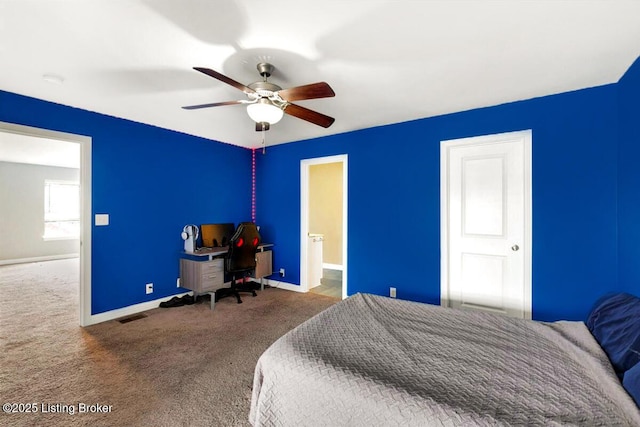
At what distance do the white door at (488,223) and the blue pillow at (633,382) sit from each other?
5.87 ft

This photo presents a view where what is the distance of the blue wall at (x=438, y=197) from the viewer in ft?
8.29

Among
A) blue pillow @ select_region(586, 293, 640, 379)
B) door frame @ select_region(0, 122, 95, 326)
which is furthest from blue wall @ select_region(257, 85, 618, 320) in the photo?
door frame @ select_region(0, 122, 95, 326)

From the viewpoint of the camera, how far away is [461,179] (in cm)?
316

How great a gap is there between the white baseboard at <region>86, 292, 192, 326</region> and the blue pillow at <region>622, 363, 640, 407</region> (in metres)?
4.32

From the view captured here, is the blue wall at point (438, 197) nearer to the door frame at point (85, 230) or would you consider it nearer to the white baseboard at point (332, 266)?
the white baseboard at point (332, 266)

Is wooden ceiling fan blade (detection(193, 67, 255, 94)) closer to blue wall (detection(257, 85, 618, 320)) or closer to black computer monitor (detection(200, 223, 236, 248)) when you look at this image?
blue wall (detection(257, 85, 618, 320))

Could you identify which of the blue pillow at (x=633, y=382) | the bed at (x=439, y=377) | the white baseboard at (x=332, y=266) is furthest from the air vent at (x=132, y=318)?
the blue pillow at (x=633, y=382)

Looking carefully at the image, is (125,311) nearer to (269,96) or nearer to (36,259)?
(269,96)

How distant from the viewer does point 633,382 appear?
1.13 metres

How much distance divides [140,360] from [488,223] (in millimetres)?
3587

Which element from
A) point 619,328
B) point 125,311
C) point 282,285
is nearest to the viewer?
point 619,328

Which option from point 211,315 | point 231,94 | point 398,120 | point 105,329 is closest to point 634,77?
point 398,120

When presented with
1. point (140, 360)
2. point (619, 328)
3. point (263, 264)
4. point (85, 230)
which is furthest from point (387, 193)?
point (85, 230)

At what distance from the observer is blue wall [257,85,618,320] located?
99.4 inches
